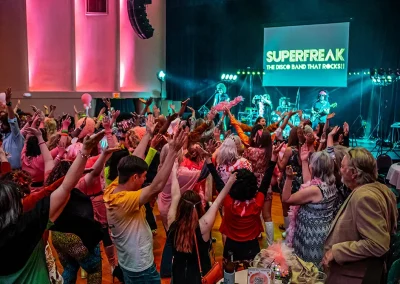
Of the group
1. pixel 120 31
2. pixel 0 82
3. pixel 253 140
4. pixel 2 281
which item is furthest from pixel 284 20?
pixel 2 281

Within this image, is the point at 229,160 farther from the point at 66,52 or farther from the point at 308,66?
the point at 308,66

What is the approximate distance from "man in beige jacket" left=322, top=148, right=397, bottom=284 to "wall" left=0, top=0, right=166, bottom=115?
10.6 m

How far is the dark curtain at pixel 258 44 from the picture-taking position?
12.0 m

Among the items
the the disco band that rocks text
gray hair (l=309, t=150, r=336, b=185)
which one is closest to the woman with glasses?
gray hair (l=309, t=150, r=336, b=185)

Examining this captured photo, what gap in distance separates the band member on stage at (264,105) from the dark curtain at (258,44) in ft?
2.08

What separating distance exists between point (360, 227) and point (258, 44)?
12459 mm

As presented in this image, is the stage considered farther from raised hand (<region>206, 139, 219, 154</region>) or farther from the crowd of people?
the crowd of people

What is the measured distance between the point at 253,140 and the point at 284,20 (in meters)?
9.89

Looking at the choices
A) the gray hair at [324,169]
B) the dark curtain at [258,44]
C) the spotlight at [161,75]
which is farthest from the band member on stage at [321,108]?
the gray hair at [324,169]

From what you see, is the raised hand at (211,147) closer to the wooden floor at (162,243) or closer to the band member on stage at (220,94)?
the wooden floor at (162,243)

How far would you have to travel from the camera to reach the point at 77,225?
2.53 metres

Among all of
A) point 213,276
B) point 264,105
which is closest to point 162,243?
point 213,276

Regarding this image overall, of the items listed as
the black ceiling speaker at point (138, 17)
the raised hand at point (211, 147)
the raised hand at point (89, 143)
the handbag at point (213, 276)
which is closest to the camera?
the raised hand at point (89, 143)

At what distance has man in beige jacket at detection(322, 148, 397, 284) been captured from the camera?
2.14 m
